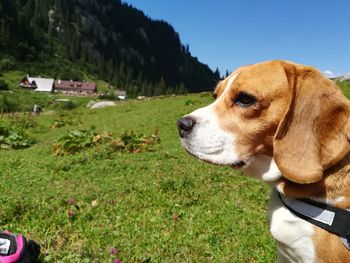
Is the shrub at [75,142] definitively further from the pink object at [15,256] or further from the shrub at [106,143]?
the pink object at [15,256]

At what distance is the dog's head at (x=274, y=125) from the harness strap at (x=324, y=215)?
29 cm

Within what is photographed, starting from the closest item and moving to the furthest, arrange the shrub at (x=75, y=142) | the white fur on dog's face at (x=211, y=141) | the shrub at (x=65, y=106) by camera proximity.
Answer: the white fur on dog's face at (x=211, y=141)
the shrub at (x=75, y=142)
the shrub at (x=65, y=106)

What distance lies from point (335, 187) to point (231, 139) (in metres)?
1.00

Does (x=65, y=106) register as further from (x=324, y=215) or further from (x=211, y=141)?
(x=324, y=215)

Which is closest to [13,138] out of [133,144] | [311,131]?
[133,144]

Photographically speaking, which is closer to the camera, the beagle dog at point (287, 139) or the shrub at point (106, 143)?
the beagle dog at point (287, 139)

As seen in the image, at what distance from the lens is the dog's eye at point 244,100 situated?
3.99 metres

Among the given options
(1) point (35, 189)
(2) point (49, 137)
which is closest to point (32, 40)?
(2) point (49, 137)

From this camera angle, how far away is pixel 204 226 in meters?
6.86

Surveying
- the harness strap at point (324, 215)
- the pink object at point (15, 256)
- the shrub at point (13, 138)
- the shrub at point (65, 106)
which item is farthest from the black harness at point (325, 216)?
the shrub at point (65, 106)

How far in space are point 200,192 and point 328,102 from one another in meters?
5.01

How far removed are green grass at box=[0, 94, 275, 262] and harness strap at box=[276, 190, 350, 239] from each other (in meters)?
2.28

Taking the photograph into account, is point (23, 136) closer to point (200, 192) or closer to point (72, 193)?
point (72, 193)

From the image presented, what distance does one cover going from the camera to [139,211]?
7.52 meters
